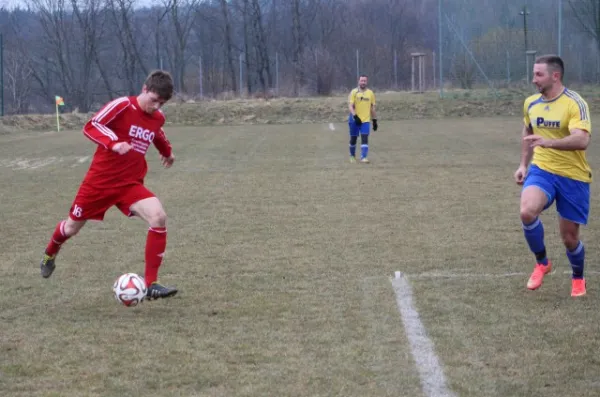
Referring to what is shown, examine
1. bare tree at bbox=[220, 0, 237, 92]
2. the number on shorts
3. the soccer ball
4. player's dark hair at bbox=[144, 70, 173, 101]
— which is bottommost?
the soccer ball

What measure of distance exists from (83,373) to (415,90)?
40.4 metres

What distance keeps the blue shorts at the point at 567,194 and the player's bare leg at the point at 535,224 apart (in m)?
0.06

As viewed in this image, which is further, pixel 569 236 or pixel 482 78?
pixel 482 78

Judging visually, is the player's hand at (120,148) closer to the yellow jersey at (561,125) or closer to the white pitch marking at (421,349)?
the white pitch marking at (421,349)

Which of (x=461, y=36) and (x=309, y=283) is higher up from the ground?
(x=461, y=36)

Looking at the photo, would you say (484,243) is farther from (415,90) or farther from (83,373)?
(415,90)

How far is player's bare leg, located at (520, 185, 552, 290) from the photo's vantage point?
6.17m

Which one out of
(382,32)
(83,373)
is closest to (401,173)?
(83,373)

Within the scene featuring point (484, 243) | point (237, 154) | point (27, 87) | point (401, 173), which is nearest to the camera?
point (484, 243)

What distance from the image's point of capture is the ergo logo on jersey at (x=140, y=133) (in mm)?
6336

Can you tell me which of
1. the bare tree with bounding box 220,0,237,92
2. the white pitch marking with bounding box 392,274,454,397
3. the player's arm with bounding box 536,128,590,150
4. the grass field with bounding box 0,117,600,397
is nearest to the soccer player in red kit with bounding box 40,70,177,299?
the grass field with bounding box 0,117,600,397

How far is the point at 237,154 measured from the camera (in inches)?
794

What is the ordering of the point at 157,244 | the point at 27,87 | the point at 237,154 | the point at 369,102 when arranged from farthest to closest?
the point at 27,87
the point at 237,154
the point at 369,102
the point at 157,244

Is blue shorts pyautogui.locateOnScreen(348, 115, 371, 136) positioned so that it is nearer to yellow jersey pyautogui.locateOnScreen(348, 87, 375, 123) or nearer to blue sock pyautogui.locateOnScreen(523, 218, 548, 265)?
yellow jersey pyautogui.locateOnScreen(348, 87, 375, 123)
